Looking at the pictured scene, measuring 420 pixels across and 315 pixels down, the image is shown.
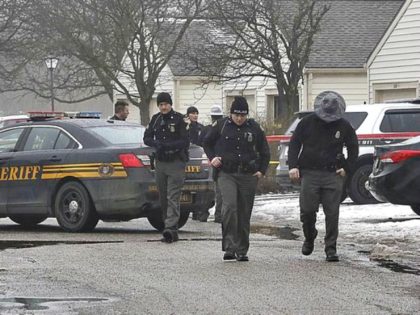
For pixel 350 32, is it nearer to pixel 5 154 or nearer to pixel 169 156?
pixel 5 154

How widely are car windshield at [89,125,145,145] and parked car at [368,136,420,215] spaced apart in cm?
323

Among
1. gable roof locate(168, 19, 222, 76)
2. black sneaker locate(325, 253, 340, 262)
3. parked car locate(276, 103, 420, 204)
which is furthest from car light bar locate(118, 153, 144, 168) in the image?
gable roof locate(168, 19, 222, 76)

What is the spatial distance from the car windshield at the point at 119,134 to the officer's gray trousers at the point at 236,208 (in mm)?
3338

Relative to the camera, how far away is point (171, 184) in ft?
44.7

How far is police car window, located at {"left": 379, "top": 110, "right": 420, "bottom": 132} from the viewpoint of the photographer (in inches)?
770

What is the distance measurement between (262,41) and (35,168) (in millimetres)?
15651

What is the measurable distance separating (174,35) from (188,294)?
2641cm

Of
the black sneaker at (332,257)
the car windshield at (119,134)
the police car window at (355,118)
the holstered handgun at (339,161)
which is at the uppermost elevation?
the police car window at (355,118)

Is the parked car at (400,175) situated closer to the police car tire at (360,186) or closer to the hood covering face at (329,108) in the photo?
the hood covering face at (329,108)

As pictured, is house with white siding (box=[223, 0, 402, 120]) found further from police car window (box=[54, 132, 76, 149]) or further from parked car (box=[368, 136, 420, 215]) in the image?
police car window (box=[54, 132, 76, 149])

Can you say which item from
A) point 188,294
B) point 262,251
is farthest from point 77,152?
point 188,294

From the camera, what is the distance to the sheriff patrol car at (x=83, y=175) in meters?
14.6

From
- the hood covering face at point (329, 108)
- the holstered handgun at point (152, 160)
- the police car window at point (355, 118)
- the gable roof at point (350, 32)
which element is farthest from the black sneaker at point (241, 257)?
the gable roof at point (350, 32)

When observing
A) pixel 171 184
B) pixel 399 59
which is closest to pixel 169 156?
pixel 171 184
